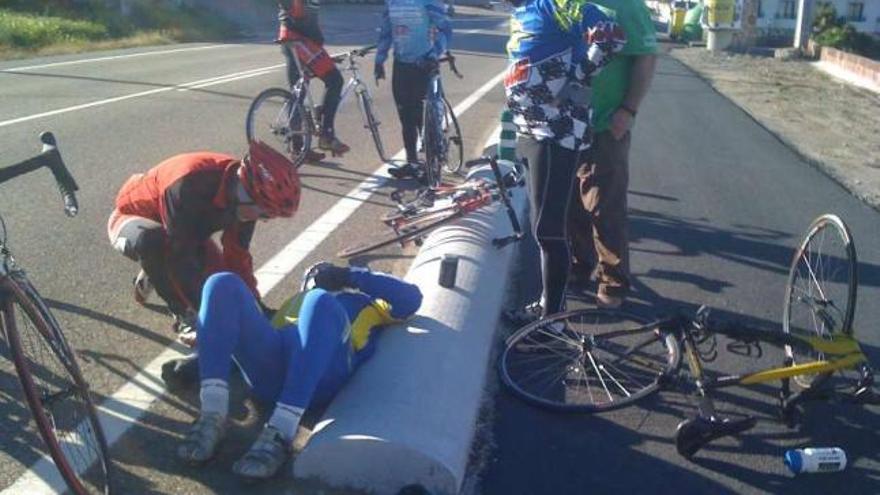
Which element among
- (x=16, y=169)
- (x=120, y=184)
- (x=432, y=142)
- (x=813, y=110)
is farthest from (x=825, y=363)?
(x=813, y=110)

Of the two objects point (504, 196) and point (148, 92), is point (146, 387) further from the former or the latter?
point (148, 92)

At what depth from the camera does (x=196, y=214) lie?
4.39 metres

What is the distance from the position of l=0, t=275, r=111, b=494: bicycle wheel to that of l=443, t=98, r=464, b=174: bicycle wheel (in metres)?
5.97

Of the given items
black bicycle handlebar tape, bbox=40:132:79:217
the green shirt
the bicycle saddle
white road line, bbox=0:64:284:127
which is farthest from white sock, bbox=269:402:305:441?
white road line, bbox=0:64:284:127

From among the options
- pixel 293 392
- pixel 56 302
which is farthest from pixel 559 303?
pixel 56 302

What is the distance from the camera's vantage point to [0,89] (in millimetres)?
14922

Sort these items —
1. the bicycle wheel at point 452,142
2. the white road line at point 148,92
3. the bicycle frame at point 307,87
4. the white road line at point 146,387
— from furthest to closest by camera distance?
the white road line at point 148,92
the bicycle frame at point 307,87
the bicycle wheel at point 452,142
the white road line at point 146,387

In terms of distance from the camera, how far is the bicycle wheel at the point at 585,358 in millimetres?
4539

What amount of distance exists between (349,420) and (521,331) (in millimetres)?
1331

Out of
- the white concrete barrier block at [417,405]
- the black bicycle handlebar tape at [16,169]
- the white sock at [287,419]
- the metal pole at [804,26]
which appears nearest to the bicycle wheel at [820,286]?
the white concrete barrier block at [417,405]

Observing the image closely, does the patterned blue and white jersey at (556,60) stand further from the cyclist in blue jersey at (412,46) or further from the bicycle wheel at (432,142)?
the cyclist in blue jersey at (412,46)

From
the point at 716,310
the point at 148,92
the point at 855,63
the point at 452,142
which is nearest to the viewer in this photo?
the point at 716,310

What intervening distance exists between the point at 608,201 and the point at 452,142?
4.23m

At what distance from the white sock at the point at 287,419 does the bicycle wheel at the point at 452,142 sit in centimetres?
568
